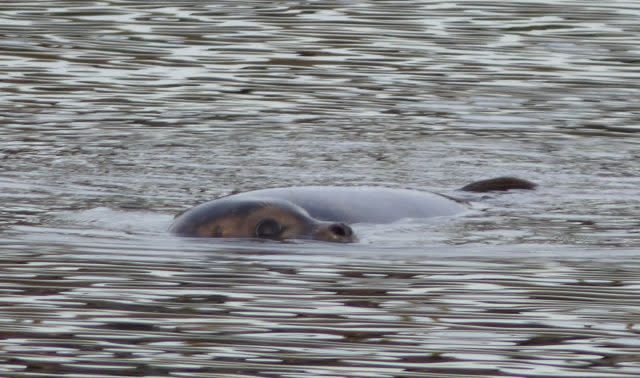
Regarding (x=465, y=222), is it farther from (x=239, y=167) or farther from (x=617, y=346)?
→ (x=617, y=346)

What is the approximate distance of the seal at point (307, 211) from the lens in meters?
9.25

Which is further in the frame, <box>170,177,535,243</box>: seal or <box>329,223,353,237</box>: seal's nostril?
<box>170,177,535,243</box>: seal

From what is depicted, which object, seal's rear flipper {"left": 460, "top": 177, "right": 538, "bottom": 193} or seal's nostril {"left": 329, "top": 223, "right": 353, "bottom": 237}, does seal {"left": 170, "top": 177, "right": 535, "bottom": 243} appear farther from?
seal's rear flipper {"left": 460, "top": 177, "right": 538, "bottom": 193}

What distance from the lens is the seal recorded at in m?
9.25

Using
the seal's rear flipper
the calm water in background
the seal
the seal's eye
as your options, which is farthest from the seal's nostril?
the seal's rear flipper

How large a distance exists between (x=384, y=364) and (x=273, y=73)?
1008 centimetres

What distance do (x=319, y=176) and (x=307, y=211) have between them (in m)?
2.24

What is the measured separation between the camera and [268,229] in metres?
9.26

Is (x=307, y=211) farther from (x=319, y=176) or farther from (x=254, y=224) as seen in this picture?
(x=319, y=176)

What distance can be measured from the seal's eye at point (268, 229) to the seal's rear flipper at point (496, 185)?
219 centimetres

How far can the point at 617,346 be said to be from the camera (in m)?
6.49

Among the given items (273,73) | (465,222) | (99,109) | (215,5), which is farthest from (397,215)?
(215,5)

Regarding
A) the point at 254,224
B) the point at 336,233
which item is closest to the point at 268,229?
the point at 254,224

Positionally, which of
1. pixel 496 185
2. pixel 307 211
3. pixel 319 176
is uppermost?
pixel 307 211
